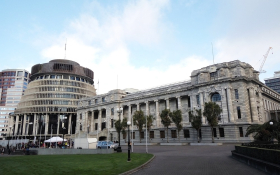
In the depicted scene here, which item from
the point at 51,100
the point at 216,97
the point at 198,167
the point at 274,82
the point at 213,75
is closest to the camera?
the point at 198,167

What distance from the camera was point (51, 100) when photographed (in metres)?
111

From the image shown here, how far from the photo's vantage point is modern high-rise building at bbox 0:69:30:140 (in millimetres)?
159250

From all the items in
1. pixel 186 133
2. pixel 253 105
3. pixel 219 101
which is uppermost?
pixel 219 101

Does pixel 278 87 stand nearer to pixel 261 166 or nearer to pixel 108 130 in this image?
pixel 108 130

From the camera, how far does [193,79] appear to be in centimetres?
6344

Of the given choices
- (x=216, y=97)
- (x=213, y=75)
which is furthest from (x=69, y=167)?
(x=213, y=75)

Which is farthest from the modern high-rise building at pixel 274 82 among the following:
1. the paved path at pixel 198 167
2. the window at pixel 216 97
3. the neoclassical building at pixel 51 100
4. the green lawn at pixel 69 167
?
the green lawn at pixel 69 167

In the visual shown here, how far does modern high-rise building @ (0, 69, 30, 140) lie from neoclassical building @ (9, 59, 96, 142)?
45159mm

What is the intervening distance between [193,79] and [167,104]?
11927 millimetres

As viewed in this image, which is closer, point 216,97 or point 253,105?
point 253,105

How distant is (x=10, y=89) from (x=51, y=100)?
84933mm

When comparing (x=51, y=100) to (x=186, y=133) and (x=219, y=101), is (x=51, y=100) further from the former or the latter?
(x=219, y=101)

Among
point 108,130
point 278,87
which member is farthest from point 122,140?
point 278,87

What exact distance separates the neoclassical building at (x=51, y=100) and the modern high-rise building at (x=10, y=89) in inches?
1778
